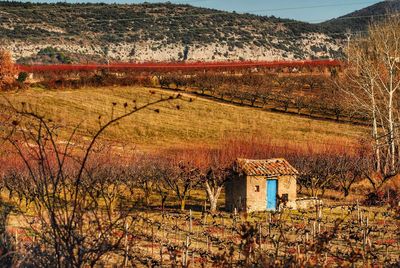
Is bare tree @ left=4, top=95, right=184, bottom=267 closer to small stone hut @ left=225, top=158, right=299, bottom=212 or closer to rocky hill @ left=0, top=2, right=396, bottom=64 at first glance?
small stone hut @ left=225, top=158, right=299, bottom=212

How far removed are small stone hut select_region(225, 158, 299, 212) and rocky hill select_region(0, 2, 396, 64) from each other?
6416 centimetres

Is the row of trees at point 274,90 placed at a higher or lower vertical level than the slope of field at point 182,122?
higher

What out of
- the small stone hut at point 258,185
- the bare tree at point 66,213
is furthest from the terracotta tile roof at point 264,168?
the bare tree at point 66,213

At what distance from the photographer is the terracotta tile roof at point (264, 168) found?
1007 inches

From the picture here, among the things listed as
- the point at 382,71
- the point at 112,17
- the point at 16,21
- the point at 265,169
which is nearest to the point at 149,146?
the point at 382,71

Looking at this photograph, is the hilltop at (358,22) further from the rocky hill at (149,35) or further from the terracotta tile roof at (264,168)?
the terracotta tile roof at (264,168)

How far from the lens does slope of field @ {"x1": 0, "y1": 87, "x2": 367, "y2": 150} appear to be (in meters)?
46.2

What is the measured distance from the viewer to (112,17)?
119 m

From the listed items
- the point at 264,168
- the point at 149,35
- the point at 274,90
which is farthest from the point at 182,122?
the point at 149,35

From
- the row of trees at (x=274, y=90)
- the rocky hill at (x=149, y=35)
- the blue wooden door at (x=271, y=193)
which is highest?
the rocky hill at (x=149, y=35)

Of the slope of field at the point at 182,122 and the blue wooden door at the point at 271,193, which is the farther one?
the slope of field at the point at 182,122

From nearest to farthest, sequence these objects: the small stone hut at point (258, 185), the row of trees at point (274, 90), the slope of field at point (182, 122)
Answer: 1. the small stone hut at point (258, 185)
2. the slope of field at point (182, 122)
3. the row of trees at point (274, 90)

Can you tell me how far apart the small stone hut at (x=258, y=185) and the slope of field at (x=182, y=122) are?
18.0m

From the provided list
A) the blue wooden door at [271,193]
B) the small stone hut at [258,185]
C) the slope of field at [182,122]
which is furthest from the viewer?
the slope of field at [182,122]
